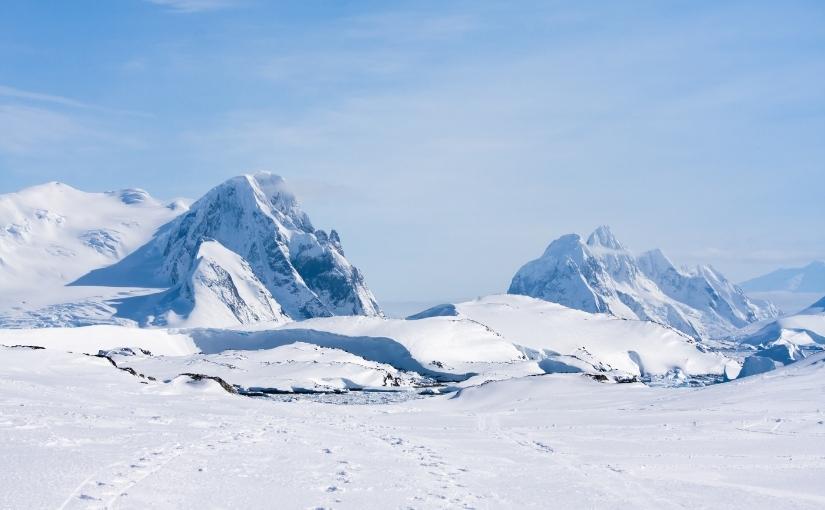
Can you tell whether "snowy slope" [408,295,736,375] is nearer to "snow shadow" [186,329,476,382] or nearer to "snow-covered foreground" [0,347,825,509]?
"snow shadow" [186,329,476,382]

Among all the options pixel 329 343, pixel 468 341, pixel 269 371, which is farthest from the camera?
pixel 468 341

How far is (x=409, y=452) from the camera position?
23.6 metres

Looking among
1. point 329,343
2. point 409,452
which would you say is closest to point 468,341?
point 329,343

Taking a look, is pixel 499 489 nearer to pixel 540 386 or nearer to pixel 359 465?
pixel 359 465

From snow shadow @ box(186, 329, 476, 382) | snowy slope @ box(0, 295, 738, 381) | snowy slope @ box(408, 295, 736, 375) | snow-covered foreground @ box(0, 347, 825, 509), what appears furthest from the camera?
snowy slope @ box(408, 295, 736, 375)

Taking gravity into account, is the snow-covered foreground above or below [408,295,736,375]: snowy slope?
above

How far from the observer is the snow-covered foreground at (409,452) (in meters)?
16.2

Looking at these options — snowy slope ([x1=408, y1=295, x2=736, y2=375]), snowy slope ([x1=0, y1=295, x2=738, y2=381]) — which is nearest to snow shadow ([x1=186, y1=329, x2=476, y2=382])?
snowy slope ([x1=0, y1=295, x2=738, y2=381])

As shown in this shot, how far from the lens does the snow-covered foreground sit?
16.2 metres

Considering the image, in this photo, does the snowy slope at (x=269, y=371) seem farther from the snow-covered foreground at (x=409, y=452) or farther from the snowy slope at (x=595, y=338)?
the snowy slope at (x=595, y=338)

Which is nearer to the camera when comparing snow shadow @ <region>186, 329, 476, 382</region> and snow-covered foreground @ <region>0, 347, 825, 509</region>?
snow-covered foreground @ <region>0, 347, 825, 509</region>

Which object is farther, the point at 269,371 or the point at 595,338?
the point at 595,338

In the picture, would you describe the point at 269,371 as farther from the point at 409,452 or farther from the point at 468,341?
the point at 409,452

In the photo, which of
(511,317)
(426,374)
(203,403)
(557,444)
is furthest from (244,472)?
(511,317)
